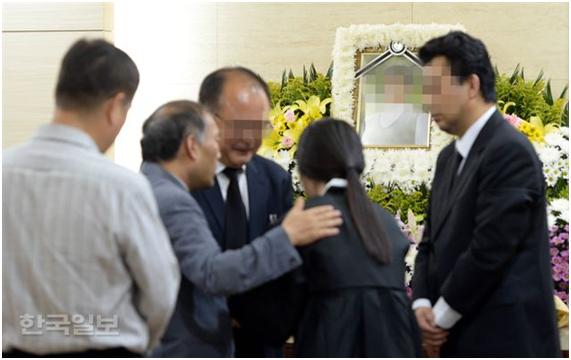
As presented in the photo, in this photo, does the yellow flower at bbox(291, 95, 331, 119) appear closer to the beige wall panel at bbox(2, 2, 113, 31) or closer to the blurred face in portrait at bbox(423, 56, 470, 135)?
the beige wall panel at bbox(2, 2, 113, 31)

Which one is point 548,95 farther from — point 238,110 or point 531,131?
point 238,110

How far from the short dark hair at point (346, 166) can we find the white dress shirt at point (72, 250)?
513 mm

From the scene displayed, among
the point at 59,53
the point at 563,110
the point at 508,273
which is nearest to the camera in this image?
the point at 508,273

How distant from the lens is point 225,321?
253 centimetres

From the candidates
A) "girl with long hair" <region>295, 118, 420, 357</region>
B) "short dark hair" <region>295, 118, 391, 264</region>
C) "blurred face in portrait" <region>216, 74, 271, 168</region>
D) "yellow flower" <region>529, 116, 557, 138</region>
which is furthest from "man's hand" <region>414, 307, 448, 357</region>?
"yellow flower" <region>529, 116, 557, 138</region>

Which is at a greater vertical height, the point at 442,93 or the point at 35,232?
the point at 442,93

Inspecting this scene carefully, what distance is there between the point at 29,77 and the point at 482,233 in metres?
3.43

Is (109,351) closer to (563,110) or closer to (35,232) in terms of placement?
(35,232)

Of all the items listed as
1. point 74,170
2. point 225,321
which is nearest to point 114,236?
point 74,170

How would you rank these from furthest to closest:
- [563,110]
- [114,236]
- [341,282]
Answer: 1. [563,110]
2. [341,282]
3. [114,236]

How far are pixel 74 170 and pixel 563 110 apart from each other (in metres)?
3.44

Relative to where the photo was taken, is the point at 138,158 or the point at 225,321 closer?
the point at 225,321

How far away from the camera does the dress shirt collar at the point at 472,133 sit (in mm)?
2823

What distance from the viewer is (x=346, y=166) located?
243 centimetres
